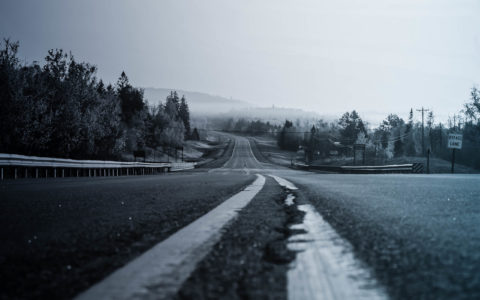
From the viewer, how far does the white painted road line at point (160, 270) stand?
142cm

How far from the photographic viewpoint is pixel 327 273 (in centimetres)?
168

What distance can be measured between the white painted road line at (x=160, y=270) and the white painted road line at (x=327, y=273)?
43 centimetres

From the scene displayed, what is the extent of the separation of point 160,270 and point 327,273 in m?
0.66

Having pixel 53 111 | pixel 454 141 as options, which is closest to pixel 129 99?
pixel 53 111

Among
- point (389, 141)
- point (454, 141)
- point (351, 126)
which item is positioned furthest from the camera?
point (351, 126)

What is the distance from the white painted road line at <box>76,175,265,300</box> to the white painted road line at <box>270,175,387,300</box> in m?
0.43

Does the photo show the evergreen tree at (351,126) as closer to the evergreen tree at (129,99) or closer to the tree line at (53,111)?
the evergreen tree at (129,99)

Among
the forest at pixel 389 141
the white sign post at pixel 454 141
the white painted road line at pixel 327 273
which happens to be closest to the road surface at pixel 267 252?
the white painted road line at pixel 327 273

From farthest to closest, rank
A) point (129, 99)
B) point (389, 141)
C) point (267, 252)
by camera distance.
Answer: point (389, 141) < point (129, 99) < point (267, 252)

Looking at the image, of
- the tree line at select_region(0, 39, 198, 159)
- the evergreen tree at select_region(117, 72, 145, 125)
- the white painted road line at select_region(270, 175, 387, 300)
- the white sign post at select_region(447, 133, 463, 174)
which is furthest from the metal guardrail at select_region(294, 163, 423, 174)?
the evergreen tree at select_region(117, 72, 145, 125)

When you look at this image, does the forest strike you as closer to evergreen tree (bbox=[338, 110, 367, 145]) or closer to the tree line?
A: evergreen tree (bbox=[338, 110, 367, 145])

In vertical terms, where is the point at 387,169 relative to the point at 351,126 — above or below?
below

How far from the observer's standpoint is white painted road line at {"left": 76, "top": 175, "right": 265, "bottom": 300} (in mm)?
1421

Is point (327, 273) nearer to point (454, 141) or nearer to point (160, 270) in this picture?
point (160, 270)
